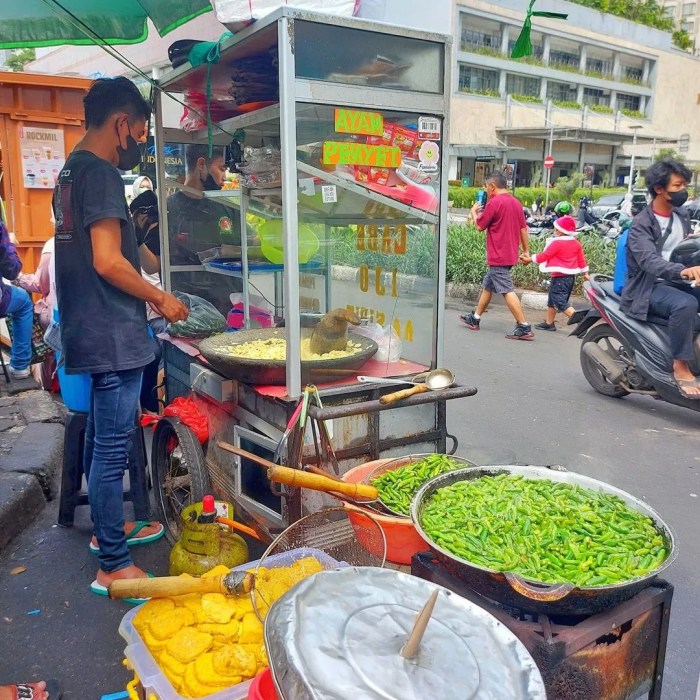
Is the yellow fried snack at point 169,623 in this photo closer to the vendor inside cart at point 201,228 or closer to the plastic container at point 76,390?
the plastic container at point 76,390

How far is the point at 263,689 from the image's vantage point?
1567mm

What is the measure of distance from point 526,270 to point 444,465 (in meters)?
8.21

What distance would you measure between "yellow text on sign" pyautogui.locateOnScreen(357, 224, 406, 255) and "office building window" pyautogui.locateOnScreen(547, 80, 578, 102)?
43.5 meters

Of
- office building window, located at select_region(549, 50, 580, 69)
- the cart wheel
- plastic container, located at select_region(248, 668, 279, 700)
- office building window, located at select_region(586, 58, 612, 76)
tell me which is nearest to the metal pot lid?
plastic container, located at select_region(248, 668, 279, 700)

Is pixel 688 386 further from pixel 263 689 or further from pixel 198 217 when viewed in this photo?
pixel 263 689

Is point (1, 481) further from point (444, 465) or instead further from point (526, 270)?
point (526, 270)

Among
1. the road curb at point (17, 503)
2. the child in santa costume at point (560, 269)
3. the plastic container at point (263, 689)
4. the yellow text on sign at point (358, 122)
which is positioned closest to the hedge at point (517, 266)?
the child in santa costume at point (560, 269)

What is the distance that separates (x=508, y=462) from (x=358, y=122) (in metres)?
2.69

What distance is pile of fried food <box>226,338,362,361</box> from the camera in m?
3.07

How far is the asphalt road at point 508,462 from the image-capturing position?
2.63 meters

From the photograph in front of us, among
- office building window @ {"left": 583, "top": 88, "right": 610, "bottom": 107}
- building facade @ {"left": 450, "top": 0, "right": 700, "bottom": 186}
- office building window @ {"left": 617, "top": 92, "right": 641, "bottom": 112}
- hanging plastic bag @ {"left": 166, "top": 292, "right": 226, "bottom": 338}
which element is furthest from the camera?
office building window @ {"left": 617, "top": 92, "right": 641, "bottom": 112}

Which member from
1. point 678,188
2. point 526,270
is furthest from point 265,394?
point 526,270

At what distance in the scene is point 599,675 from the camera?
1.89m

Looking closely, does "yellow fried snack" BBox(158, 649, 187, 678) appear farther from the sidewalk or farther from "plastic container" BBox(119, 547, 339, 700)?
the sidewalk
